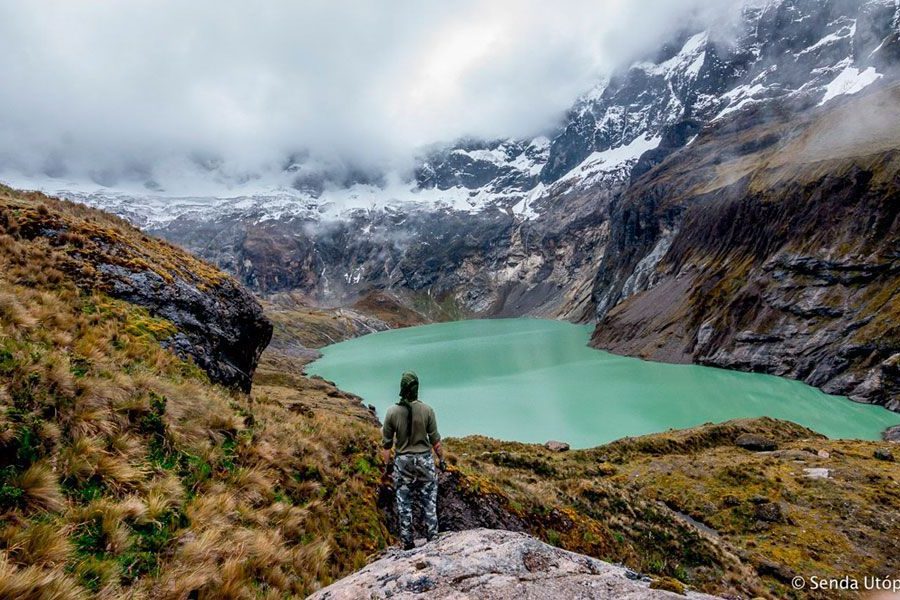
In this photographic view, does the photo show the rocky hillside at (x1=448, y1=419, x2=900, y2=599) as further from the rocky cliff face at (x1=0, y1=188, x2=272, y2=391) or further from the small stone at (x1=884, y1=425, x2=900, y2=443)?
the small stone at (x1=884, y1=425, x2=900, y2=443)

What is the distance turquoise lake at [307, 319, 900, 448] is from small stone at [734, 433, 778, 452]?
12584mm

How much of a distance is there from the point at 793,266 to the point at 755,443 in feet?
191

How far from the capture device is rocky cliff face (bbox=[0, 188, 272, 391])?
498 inches

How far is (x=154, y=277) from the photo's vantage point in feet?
47.0

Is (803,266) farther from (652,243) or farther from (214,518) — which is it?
(214,518)

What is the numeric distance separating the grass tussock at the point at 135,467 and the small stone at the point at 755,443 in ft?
102

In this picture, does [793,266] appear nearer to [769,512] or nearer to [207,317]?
[769,512]

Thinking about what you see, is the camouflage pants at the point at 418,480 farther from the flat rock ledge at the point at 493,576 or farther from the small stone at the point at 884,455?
the small stone at the point at 884,455

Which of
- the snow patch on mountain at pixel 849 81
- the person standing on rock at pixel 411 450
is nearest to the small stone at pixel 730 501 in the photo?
the person standing on rock at pixel 411 450

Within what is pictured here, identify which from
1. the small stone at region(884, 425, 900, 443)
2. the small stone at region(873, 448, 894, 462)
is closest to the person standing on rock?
the small stone at region(873, 448, 894, 462)

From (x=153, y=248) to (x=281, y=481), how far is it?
12.3 metres

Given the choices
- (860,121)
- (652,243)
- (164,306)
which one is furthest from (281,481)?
(652,243)

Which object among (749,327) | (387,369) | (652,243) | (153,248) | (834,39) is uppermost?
(834,39)

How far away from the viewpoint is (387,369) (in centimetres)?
10062
